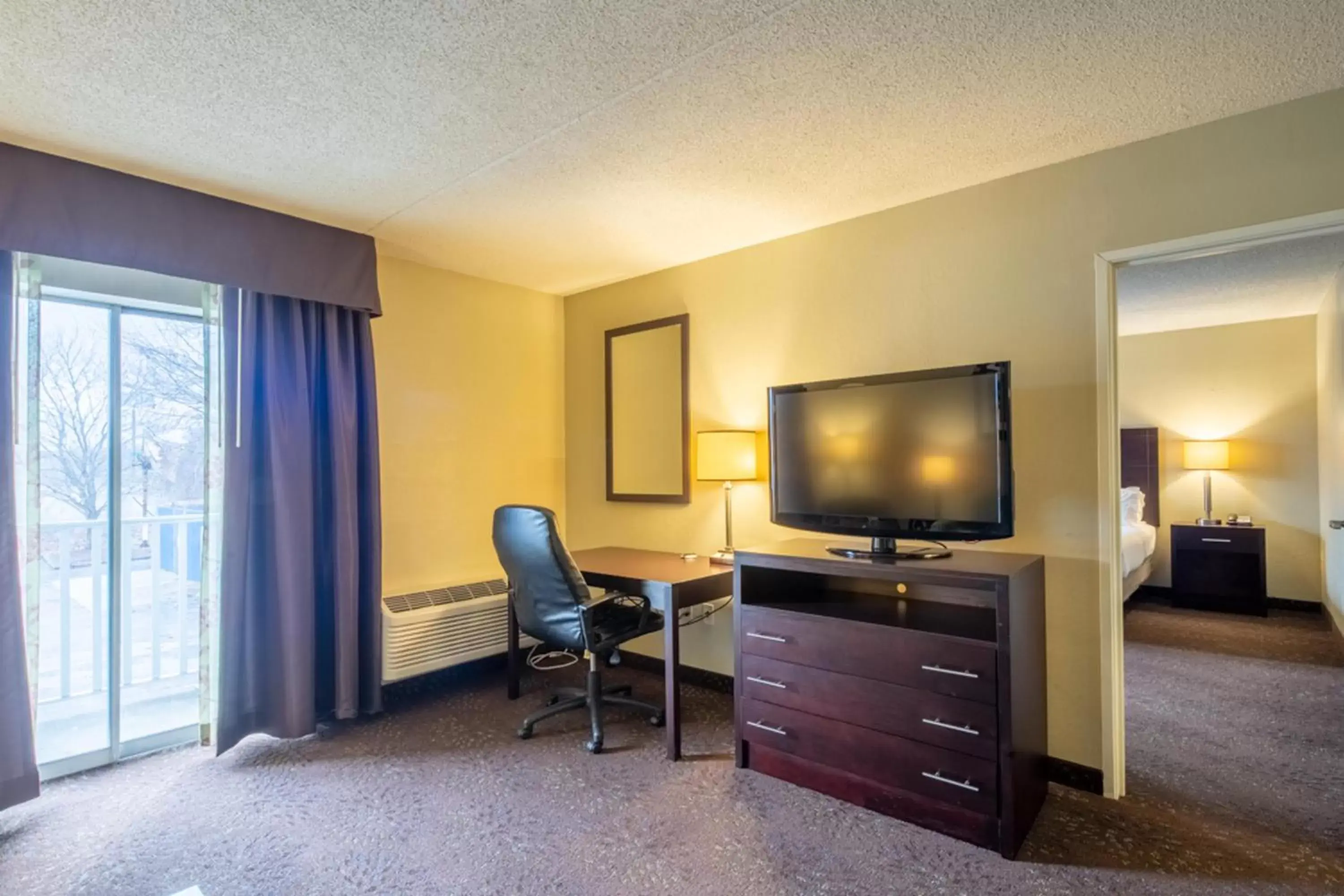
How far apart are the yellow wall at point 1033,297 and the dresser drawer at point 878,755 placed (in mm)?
618

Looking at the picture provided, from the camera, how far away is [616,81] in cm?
180

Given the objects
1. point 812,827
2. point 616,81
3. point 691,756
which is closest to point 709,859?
point 812,827

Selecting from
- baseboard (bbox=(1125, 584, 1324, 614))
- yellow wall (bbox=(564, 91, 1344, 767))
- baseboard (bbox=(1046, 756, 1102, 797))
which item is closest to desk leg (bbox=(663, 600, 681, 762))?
yellow wall (bbox=(564, 91, 1344, 767))

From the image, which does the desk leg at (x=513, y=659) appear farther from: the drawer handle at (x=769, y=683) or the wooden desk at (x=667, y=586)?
the drawer handle at (x=769, y=683)

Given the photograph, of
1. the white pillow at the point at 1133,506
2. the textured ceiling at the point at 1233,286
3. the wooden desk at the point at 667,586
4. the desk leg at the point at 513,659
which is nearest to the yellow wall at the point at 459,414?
the desk leg at the point at 513,659

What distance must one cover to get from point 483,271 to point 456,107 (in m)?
1.70

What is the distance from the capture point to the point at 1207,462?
199 inches

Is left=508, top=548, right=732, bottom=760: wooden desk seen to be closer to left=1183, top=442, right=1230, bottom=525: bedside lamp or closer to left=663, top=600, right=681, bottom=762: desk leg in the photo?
left=663, top=600, right=681, bottom=762: desk leg

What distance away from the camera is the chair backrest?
2629 mm

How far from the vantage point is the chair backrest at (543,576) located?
2.63 metres

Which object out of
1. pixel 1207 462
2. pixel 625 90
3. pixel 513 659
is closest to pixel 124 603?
pixel 513 659

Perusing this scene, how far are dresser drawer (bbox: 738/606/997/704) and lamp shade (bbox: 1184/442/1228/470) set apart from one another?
15.1ft

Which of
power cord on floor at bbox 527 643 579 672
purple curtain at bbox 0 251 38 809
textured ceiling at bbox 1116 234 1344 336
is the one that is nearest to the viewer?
purple curtain at bbox 0 251 38 809

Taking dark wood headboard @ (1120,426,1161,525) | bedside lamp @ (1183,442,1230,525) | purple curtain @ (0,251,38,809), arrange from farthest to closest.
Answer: dark wood headboard @ (1120,426,1161,525) → bedside lamp @ (1183,442,1230,525) → purple curtain @ (0,251,38,809)
